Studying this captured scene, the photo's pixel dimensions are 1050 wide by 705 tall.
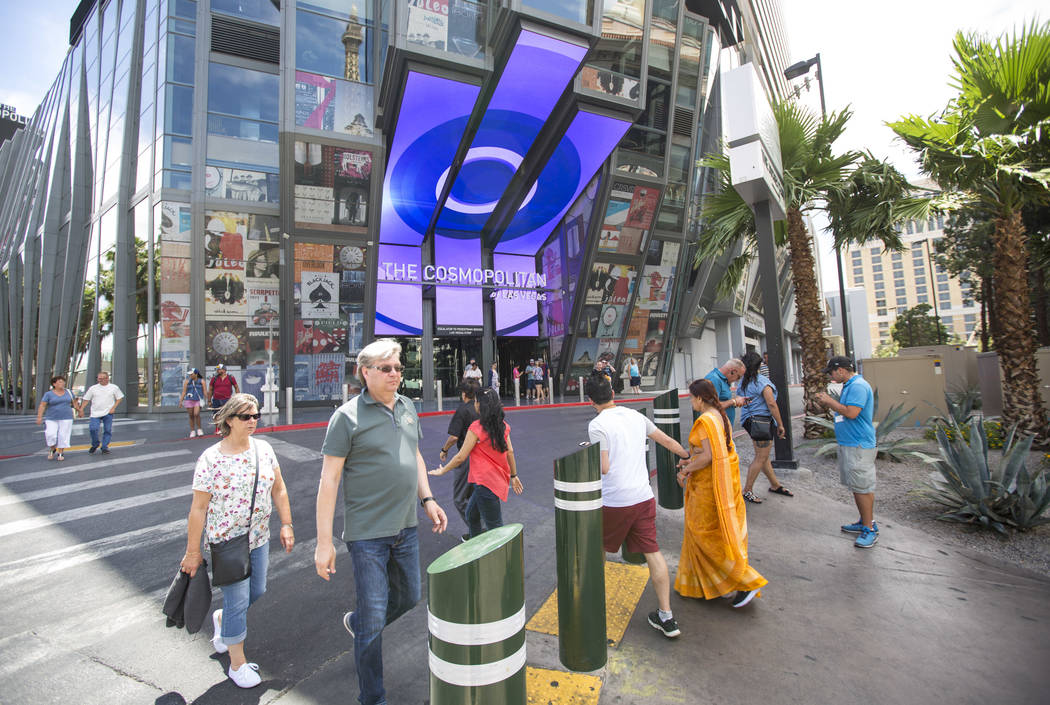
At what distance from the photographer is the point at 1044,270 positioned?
14461 mm

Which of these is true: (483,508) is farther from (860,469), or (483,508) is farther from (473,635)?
(860,469)

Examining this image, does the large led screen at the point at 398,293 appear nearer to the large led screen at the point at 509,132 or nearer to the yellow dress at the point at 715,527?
the large led screen at the point at 509,132

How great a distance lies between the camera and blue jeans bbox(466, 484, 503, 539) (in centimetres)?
413

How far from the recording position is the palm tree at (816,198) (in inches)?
Result: 343

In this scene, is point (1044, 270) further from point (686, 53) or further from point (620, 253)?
point (686, 53)

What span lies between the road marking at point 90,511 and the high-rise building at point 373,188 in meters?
12.7

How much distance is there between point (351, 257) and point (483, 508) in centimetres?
1776

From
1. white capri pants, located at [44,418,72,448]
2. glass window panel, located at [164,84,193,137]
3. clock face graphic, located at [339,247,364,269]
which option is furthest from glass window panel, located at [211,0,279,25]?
white capri pants, located at [44,418,72,448]

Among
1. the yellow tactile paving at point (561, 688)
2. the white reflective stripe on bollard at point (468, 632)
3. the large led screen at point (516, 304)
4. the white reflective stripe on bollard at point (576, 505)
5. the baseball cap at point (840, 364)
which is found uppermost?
the large led screen at point (516, 304)

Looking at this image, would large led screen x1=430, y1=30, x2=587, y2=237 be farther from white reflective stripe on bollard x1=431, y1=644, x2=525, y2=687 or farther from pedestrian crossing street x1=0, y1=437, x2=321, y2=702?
white reflective stripe on bollard x1=431, y1=644, x2=525, y2=687

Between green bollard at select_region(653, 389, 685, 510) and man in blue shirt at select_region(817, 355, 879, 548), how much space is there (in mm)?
1403

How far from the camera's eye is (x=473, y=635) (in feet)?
4.59

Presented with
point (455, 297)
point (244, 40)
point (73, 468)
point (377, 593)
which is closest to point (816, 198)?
point (377, 593)

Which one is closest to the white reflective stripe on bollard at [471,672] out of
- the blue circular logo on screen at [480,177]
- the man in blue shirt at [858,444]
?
the man in blue shirt at [858,444]
